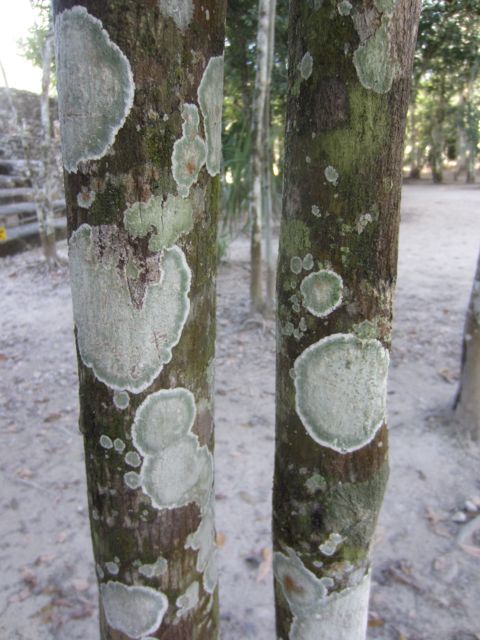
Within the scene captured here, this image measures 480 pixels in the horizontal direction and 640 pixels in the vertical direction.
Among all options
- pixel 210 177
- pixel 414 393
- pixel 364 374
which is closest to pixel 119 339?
pixel 210 177

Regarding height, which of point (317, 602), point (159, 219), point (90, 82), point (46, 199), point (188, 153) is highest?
point (90, 82)

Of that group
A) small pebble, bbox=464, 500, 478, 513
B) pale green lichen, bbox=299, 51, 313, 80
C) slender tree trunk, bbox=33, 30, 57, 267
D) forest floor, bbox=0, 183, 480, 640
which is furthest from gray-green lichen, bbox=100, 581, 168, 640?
slender tree trunk, bbox=33, 30, 57, 267

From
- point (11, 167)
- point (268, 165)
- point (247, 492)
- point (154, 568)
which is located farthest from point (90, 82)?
point (11, 167)

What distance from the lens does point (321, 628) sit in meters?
1.27

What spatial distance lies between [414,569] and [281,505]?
1724 mm

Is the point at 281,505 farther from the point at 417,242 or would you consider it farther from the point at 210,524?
the point at 417,242

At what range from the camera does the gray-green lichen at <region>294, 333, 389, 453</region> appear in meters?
1.08

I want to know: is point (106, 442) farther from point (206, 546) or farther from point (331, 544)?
point (331, 544)

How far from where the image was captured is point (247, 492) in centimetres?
319

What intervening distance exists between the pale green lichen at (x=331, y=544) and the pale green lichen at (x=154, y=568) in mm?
338

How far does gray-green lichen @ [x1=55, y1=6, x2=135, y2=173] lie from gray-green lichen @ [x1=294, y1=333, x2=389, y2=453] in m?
0.54

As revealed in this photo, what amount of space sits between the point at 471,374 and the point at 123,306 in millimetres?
2979

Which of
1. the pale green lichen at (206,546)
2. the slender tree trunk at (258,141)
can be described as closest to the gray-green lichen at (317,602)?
the pale green lichen at (206,546)

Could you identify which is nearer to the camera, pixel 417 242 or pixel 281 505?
pixel 281 505
